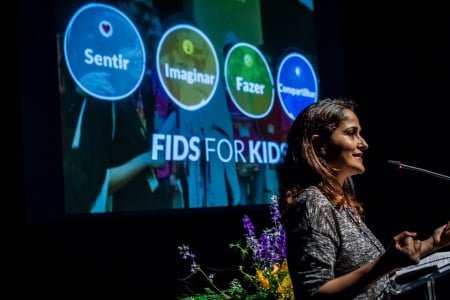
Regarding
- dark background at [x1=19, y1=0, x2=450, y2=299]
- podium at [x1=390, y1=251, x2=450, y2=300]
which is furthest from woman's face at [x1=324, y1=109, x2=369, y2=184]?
dark background at [x1=19, y1=0, x2=450, y2=299]

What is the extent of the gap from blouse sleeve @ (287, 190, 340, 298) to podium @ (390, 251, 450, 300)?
156 mm

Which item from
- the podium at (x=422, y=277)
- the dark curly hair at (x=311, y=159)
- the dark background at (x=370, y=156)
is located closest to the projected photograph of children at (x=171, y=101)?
the dark background at (x=370, y=156)

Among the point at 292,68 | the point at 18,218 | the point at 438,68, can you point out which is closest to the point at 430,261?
the point at 18,218

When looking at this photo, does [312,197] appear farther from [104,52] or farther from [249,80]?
[249,80]

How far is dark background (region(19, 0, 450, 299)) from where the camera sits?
2857 millimetres

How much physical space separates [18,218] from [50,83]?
542 mm

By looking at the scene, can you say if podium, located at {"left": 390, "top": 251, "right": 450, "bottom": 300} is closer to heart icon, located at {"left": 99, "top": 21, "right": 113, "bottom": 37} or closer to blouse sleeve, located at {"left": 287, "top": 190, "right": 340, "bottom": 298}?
blouse sleeve, located at {"left": 287, "top": 190, "right": 340, "bottom": 298}

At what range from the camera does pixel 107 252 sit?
2.84 metres

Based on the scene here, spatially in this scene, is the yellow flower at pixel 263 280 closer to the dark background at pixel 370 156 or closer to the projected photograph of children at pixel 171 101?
the projected photograph of children at pixel 171 101

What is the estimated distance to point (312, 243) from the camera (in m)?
1.08

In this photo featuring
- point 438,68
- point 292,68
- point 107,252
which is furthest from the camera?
point 438,68

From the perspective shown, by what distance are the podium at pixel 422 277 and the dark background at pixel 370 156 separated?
171cm

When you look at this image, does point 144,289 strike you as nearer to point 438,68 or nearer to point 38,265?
point 38,265

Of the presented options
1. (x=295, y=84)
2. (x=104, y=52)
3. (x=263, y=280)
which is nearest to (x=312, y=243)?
(x=263, y=280)
